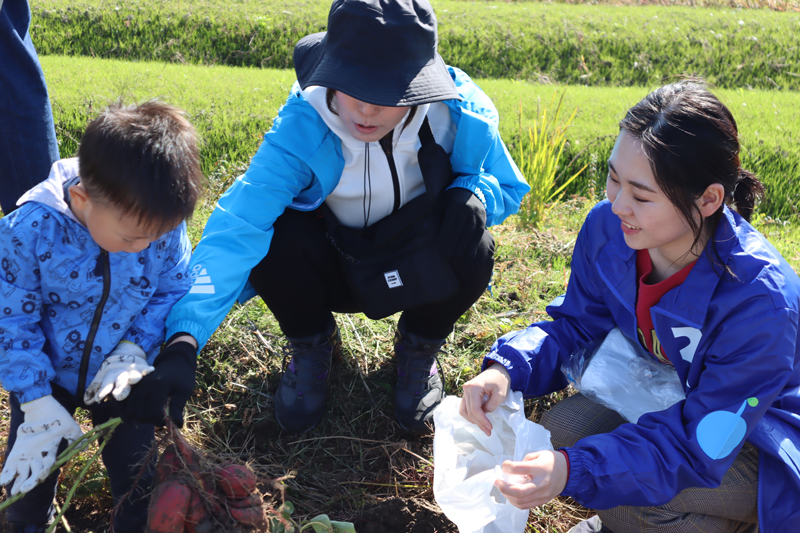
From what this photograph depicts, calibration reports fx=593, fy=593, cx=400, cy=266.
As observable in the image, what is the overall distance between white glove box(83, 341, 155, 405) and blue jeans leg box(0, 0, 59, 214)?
0.82m

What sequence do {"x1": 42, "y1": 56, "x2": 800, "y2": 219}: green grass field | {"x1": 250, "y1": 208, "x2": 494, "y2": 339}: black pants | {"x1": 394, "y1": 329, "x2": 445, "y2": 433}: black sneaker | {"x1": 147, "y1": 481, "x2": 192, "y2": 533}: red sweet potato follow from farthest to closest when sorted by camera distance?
1. {"x1": 42, "y1": 56, "x2": 800, "y2": 219}: green grass field
2. {"x1": 394, "y1": 329, "x2": 445, "y2": 433}: black sneaker
3. {"x1": 250, "y1": 208, "x2": 494, "y2": 339}: black pants
4. {"x1": 147, "y1": 481, "x2": 192, "y2": 533}: red sweet potato

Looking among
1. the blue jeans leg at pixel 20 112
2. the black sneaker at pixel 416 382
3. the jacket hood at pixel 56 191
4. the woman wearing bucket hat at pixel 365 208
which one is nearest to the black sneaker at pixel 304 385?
the woman wearing bucket hat at pixel 365 208

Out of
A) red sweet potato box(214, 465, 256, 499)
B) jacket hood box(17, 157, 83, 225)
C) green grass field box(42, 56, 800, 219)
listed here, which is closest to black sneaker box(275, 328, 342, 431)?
red sweet potato box(214, 465, 256, 499)

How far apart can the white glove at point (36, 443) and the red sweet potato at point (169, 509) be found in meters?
0.26

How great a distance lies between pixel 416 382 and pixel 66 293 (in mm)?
1115

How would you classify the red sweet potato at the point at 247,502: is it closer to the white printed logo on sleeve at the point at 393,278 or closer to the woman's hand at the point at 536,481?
the woman's hand at the point at 536,481

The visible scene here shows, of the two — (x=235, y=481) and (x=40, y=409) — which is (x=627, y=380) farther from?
(x=40, y=409)

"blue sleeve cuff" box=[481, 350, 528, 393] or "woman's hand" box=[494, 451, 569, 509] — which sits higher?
"woman's hand" box=[494, 451, 569, 509]

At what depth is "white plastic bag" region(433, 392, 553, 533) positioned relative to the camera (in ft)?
4.79

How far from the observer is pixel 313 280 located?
1.90 meters

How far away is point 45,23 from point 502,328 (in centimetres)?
532

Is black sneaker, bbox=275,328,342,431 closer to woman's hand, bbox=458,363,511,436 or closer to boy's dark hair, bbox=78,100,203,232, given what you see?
woman's hand, bbox=458,363,511,436

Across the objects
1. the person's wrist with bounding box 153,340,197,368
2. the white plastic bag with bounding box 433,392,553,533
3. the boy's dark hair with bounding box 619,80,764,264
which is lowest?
the white plastic bag with bounding box 433,392,553,533

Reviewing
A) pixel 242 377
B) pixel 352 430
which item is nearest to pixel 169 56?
pixel 242 377
